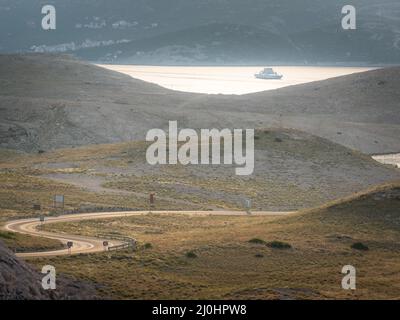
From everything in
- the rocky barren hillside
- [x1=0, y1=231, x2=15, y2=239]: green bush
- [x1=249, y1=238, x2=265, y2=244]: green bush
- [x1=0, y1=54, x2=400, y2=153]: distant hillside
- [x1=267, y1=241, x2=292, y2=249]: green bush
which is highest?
[x1=0, y1=54, x2=400, y2=153]: distant hillside

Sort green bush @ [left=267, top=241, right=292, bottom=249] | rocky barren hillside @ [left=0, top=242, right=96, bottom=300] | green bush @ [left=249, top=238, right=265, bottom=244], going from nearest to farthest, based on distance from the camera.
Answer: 1. rocky barren hillside @ [left=0, top=242, right=96, bottom=300]
2. green bush @ [left=267, top=241, right=292, bottom=249]
3. green bush @ [left=249, top=238, right=265, bottom=244]

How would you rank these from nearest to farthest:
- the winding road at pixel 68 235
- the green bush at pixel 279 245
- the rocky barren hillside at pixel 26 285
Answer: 1. the rocky barren hillside at pixel 26 285
2. the winding road at pixel 68 235
3. the green bush at pixel 279 245

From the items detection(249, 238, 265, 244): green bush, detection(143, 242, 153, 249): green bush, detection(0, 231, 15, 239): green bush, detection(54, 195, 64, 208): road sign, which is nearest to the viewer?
detection(0, 231, 15, 239): green bush

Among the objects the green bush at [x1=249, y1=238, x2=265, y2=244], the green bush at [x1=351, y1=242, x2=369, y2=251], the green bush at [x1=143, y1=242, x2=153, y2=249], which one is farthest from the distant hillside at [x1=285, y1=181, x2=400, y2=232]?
the green bush at [x1=143, y1=242, x2=153, y2=249]

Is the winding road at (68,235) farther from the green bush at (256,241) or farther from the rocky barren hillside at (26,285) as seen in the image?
the green bush at (256,241)

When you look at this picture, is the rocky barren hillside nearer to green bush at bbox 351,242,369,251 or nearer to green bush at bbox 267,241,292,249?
green bush at bbox 267,241,292,249

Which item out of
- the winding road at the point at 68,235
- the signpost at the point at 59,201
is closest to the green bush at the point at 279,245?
the winding road at the point at 68,235

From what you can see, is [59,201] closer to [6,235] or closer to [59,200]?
[59,200]

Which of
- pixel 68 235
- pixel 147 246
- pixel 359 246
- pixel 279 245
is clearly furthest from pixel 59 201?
pixel 359 246
